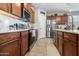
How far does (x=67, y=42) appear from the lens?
1898 millimetres

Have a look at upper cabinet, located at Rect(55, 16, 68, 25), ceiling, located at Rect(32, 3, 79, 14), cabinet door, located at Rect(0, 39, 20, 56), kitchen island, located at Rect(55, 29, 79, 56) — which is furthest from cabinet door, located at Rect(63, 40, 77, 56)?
cabinet door, located at Rect(0, 39, 20, 56)

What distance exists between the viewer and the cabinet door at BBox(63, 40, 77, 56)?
1.71 metres

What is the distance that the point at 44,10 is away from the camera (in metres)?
1.88

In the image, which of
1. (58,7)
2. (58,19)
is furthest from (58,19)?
(58,7)

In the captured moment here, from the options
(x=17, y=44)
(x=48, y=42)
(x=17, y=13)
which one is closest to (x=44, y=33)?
(x=48, y=42)

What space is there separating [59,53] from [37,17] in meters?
0.65

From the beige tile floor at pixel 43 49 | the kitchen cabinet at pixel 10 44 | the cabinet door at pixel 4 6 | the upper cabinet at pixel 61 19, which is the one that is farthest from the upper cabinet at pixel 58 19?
the cabinet door at pixel 4 6

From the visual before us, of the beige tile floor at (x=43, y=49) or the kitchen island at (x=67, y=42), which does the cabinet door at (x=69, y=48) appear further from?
the beige tile floor at (x=43, y=49)

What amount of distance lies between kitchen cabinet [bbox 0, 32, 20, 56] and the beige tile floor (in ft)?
0.68

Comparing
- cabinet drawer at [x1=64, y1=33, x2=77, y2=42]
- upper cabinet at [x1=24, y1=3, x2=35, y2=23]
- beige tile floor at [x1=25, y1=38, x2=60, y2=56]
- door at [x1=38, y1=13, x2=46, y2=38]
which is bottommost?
beige tile floor at [x1=25, y1=38, x2=60, y2=56]

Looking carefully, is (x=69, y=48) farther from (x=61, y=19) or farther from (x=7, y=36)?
(x=7, y=36)

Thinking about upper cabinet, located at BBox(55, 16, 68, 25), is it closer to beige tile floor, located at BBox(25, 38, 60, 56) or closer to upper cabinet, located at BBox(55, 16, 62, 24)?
upper cabinet, located at BBox(55, 16, 62, 24)

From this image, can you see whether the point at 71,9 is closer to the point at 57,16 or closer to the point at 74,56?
the point at 57,16

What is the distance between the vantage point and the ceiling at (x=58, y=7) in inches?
70.2
